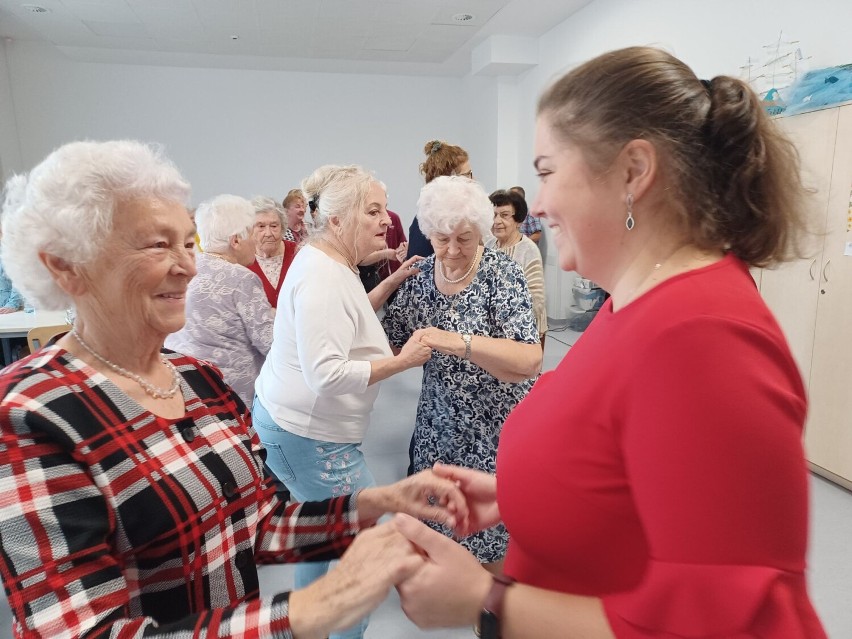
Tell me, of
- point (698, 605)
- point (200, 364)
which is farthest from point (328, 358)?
point (698, 605)

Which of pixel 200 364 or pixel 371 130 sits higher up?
pixel 371 130

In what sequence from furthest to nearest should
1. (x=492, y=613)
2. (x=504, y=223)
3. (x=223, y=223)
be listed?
1. (x=504, y=223)
2. (x=223, y=223)
3. (x=492, y=613)

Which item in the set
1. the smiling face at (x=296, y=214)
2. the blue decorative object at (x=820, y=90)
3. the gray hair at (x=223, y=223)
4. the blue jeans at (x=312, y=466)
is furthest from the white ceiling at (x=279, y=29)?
the blue jeans at (x=312, y=466)

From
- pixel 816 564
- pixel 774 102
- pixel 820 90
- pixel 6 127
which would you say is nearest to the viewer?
pixel 816 564

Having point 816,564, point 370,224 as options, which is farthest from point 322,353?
point 816,564

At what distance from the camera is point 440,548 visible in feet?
2.57

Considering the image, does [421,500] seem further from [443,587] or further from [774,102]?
[774,102]

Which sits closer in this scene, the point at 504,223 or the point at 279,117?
the point at 504,223

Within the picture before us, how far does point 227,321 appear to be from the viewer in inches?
101

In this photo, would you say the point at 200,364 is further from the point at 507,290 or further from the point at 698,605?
the point at 507,290

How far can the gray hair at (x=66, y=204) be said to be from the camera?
0.85 m

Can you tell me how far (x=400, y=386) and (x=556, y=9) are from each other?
4344 millimetres

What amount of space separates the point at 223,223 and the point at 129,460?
2.14m

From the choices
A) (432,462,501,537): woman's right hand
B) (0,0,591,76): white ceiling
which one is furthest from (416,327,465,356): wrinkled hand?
(0,0,591,76): white ceiling
